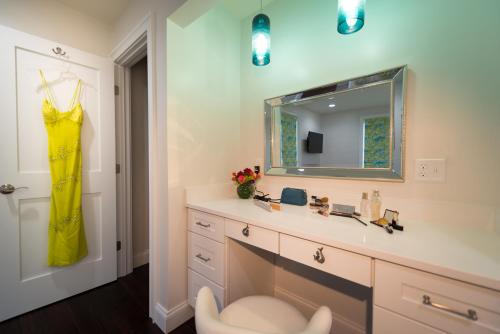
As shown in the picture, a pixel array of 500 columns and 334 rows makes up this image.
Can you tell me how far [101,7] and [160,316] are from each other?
2.52 m

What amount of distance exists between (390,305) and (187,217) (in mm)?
1199

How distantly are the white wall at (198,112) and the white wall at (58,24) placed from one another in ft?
3.59

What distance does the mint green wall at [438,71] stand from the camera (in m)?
0.90

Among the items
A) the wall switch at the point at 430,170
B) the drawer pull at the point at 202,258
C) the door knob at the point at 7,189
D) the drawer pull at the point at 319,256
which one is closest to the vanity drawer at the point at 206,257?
the drawer pull at the point at 202,258

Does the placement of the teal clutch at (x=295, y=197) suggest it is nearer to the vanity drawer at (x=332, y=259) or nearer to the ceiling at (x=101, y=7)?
the vanity drawer at (x=332, y=259)

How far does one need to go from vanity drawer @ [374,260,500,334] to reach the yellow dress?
6.84ft

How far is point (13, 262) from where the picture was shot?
1.43 m

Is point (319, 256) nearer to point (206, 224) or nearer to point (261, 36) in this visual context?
point (206, 224)

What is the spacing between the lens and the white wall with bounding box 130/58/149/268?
2.20m

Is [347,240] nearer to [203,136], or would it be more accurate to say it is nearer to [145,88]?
[203,136]

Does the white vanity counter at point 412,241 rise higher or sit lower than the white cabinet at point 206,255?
higher

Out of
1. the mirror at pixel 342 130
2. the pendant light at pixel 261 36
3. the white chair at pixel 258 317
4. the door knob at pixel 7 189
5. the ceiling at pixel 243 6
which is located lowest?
the white chair at pixel 258 317


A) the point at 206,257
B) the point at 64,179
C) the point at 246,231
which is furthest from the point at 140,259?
the point at 246,231

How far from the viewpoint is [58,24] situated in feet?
5.50
